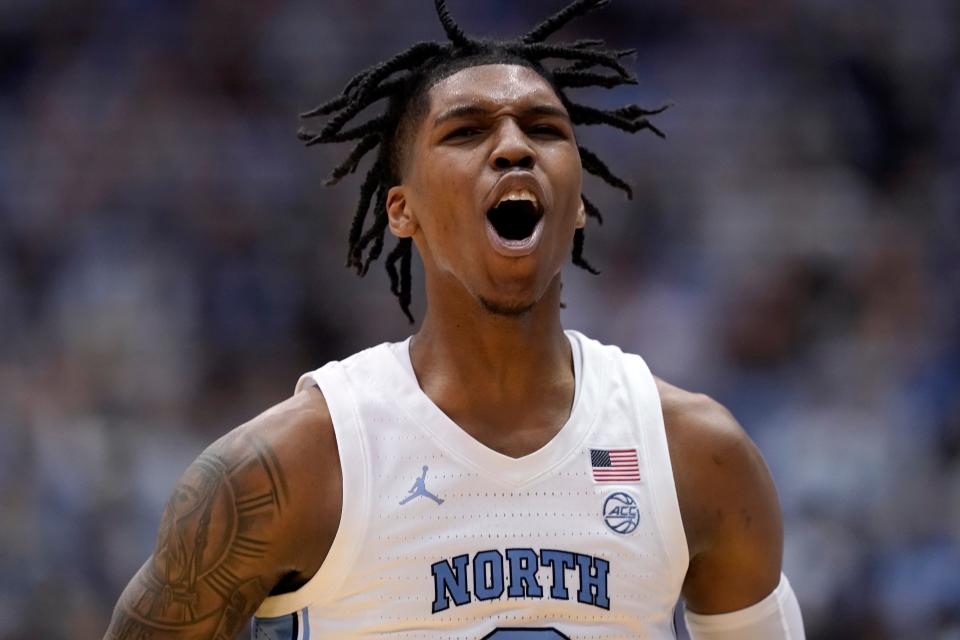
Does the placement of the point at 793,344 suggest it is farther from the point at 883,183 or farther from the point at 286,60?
the point at 286,60

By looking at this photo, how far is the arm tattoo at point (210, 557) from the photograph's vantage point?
2801 mm

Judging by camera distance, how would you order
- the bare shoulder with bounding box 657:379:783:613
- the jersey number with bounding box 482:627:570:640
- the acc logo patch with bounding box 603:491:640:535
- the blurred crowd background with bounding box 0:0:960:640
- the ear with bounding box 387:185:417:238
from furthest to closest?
the blurred crowd background with bounding box 0:0:960:640 → the ear with bounding box 387:185:417:238 → the bare shoulder with bounding box 657:379:783:613 → the acc logo patch with bounding box 603:491:640:535 → the jersey number with bounding box 482:627:570:640

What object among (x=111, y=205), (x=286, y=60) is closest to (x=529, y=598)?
(x=111, y=205)

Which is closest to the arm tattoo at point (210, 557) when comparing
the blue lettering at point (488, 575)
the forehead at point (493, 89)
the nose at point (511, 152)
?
the blue lettering at point (488, 575)

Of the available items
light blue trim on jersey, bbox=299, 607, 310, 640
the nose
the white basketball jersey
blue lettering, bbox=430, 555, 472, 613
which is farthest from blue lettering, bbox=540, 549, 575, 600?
the nose

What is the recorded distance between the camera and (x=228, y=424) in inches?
276

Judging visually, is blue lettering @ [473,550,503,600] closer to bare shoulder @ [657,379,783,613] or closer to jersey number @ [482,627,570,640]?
jersey number @ [482,627,570,640]

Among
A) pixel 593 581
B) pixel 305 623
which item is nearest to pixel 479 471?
pixel 593 581

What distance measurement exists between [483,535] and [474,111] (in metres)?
0.91

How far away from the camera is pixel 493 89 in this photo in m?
3.08

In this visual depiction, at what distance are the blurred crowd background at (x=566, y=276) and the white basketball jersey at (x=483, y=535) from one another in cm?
339

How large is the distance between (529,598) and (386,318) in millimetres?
4529

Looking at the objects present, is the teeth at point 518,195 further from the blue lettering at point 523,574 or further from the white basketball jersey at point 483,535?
the blue lettering at point 523,574

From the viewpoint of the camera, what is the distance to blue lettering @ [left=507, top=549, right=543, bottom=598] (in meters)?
2.82
